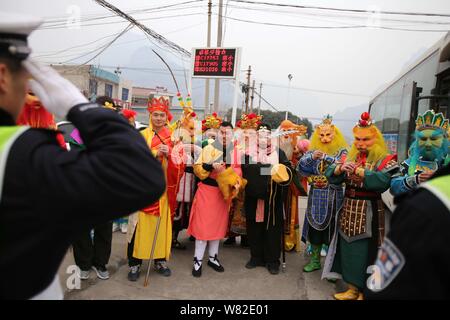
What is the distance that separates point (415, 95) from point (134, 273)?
414cm

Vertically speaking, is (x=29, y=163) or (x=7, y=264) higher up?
(x=29, y=163)

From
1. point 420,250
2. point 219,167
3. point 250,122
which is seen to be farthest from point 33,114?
point 420,250

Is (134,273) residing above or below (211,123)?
below

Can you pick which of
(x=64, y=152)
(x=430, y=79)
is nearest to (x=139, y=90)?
(x=430, y=79)

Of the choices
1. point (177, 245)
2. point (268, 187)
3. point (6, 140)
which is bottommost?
point (177, 245)

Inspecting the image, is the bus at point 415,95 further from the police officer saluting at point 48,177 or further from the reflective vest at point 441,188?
the police officer saluting at point 48,177

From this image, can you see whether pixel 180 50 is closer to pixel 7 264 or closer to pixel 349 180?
pixel 349 180

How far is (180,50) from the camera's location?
47.8ft

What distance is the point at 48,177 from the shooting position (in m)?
0.88

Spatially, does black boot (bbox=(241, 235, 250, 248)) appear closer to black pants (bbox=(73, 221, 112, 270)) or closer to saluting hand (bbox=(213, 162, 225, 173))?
saluting hand (bbox=(213, 162, 225, 173))

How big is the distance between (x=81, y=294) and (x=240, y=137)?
2.61m

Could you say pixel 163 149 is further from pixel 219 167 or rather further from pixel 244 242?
pixel 244 242

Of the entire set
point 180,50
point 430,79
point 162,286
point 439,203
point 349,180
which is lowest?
point 162,286

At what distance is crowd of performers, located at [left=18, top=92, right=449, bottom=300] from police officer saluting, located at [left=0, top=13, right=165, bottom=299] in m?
2.28
